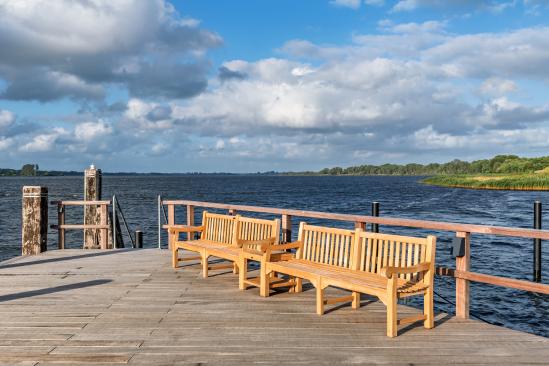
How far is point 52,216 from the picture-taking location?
3881 centimetres

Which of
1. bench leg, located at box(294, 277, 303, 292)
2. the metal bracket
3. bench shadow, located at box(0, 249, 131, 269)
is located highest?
the metal bracket

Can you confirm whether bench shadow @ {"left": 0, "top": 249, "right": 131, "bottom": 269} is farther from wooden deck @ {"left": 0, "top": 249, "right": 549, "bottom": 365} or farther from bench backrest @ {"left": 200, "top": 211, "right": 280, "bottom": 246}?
bench backrest @ {"left": 200, "top": 211, "right": 280, "bottom": 246}

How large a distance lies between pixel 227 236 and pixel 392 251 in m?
3.40

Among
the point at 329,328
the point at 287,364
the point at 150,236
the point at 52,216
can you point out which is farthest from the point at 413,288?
the point at 52,216

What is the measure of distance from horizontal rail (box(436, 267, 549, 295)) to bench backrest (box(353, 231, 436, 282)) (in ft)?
1.31

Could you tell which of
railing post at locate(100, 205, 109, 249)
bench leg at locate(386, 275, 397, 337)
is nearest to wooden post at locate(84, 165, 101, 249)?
railing post at locate(100, 205, 109, 249)

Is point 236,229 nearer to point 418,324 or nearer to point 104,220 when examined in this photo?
point 418,324

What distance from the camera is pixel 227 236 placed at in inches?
317

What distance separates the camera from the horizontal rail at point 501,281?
4.61m

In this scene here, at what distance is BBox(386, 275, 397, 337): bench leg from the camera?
467cm

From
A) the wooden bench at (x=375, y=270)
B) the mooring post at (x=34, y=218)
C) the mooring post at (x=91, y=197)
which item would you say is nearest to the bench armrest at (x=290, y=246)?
the wooden bench at (x=375, y=270)

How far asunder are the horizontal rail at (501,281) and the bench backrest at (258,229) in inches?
91.0

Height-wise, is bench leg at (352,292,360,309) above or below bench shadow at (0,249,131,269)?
above

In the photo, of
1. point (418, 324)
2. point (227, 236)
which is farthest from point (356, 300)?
point (227, 236)
